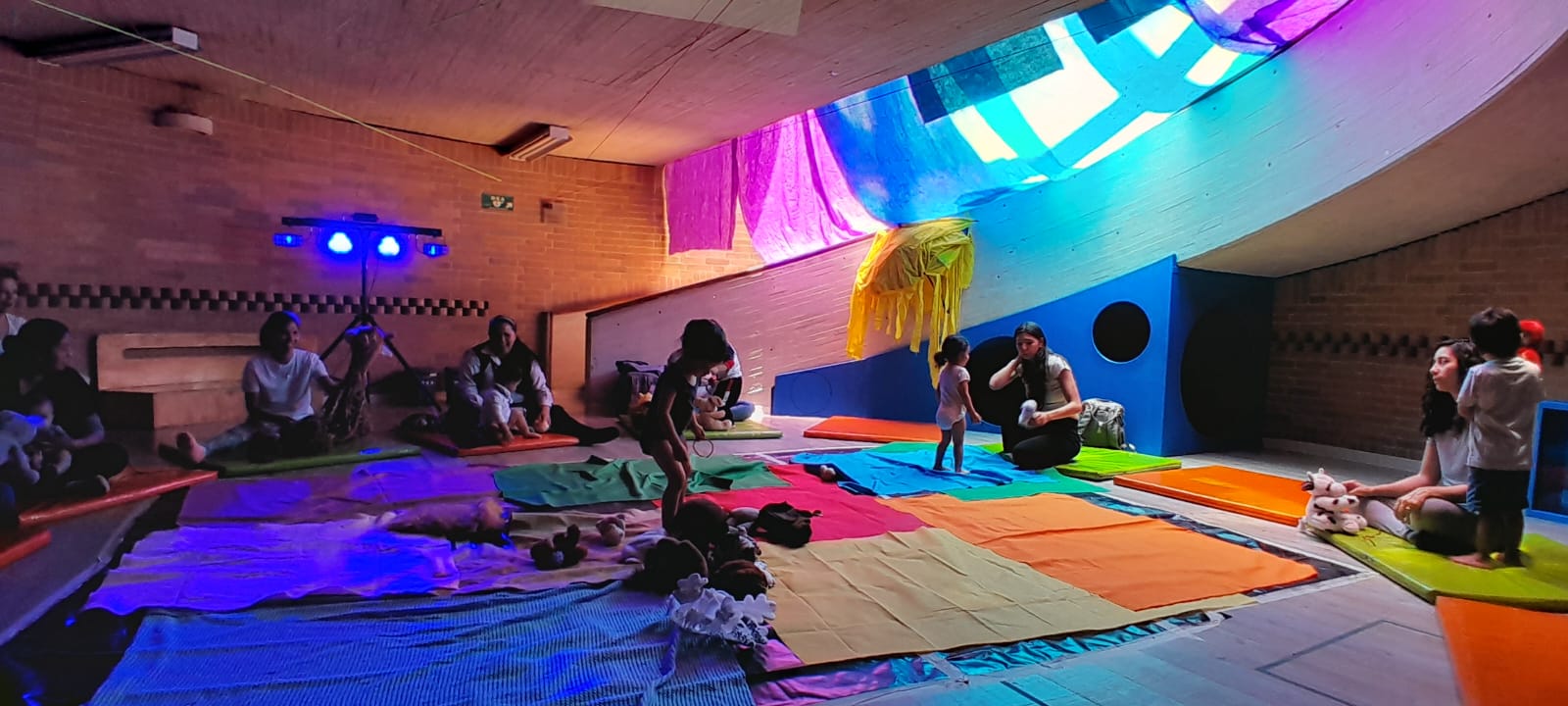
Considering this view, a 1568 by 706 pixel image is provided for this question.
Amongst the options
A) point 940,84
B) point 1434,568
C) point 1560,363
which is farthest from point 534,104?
point 1560,363

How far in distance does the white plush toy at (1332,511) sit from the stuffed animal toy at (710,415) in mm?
4870

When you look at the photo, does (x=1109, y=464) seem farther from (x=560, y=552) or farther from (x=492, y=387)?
(x=492, y=387)

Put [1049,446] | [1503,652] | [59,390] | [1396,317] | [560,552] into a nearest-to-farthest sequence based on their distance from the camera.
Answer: [1503,652], [560,552], [59,390], [1049,446], [1396,317]

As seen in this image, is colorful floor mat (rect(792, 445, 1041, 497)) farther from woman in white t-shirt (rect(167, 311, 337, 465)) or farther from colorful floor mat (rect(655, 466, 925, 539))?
woman in white t-shirt (rect(167, 311, 337, 465))

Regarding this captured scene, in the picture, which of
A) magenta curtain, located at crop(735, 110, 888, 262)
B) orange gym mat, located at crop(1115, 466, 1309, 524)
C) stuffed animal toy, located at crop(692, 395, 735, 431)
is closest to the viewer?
orange gym mat, located at crop(1115, 466, 1309, 524)

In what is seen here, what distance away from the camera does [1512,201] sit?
585 cm

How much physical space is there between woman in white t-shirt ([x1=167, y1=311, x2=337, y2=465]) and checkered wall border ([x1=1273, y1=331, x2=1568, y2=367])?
28.7 ft

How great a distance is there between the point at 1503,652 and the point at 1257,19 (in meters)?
4.14

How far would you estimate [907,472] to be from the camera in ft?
19.5

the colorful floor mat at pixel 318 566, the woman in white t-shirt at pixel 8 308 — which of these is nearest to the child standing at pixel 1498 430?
the colorful floor mat at pixel 318 566

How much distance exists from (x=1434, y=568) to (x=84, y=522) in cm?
671

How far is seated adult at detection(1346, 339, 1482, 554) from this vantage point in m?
3.92

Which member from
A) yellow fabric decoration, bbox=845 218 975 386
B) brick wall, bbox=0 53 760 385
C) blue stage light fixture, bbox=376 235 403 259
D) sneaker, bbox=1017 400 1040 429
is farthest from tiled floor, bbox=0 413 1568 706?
yellow fabric decoration, bbox=845 218 975 386

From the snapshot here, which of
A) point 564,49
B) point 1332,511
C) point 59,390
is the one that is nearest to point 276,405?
point 59,390
